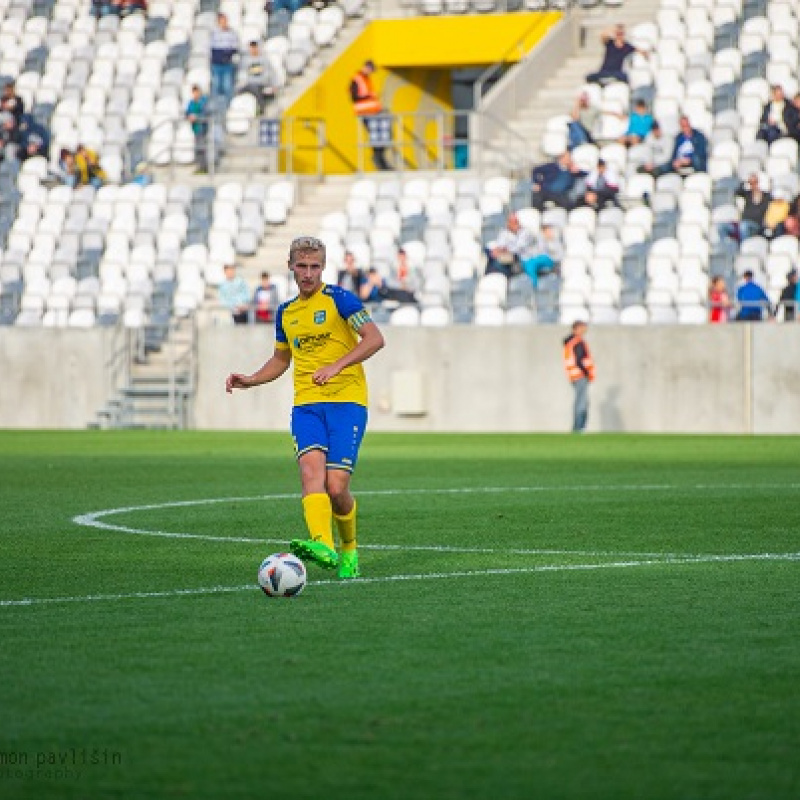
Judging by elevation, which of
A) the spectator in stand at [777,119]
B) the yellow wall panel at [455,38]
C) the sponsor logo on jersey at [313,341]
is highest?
the yellow wall panel at [455,38]

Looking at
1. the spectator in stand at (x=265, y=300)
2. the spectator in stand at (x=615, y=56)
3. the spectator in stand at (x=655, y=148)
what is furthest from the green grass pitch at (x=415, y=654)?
the spectator in stand at (x=615, y=56)

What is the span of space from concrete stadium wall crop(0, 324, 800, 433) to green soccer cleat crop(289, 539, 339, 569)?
786 inches

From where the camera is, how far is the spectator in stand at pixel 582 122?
3478cm

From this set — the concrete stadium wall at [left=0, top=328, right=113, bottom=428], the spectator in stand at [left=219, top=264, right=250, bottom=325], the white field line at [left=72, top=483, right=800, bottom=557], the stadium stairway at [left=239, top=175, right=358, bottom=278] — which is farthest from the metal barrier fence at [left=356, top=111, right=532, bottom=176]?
the white field line at [left=72, top=483, right=800, bottom=557]

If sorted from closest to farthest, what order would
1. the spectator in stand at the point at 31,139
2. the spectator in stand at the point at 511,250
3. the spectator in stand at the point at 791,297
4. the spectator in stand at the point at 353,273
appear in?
the spectator in stand at the point at 791,297 < the spectator in stand at the point at 511,250 < the spectator in stand at the point at 353,273 < the spectator in stand at the point at 31,139

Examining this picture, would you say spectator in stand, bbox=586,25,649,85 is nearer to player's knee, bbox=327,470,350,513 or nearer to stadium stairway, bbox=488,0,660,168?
stadium stairway, bbox=488,0,660,168

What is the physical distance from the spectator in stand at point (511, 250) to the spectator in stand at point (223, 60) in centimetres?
924

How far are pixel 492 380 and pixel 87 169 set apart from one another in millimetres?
11234

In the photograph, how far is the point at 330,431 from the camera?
11312mm

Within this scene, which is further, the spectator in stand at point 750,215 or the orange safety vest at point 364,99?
the orange safety vest at point 364,99

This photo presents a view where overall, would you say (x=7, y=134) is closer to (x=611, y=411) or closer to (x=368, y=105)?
(x=368, y=105)

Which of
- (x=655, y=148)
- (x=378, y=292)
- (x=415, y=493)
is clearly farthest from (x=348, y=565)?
(x=655, y=148)

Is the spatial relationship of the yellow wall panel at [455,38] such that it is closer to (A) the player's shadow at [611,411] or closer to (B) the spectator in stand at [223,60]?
(B) the spectator in stand at [223,60]

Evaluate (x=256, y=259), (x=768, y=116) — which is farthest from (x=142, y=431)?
(x=768, y=116)
